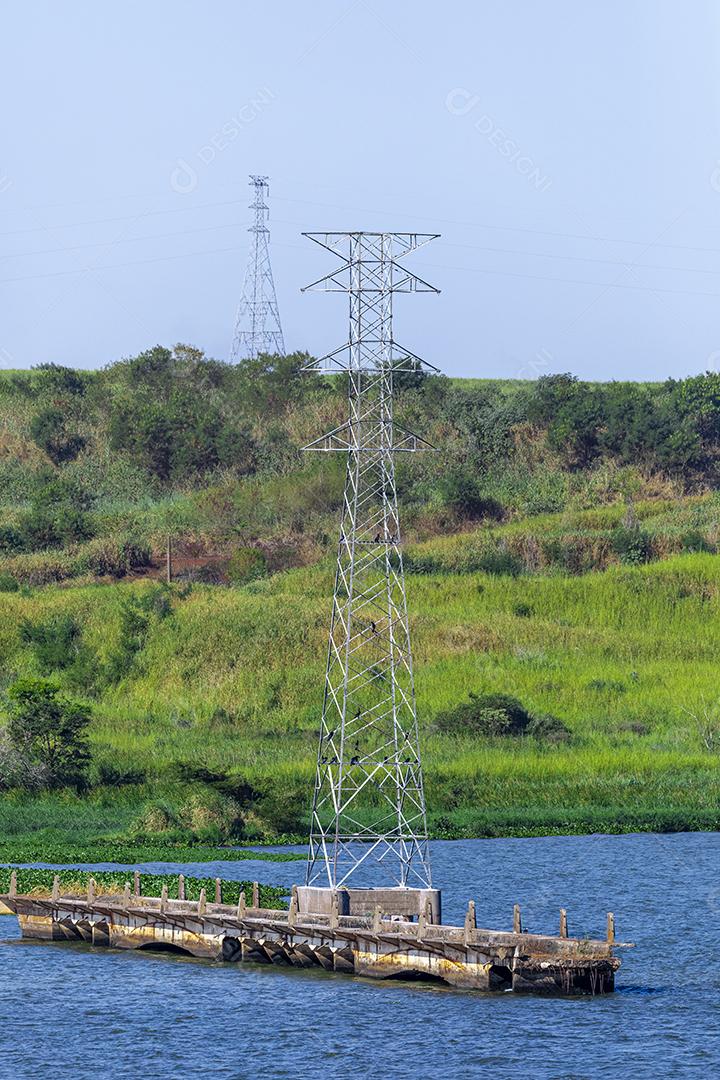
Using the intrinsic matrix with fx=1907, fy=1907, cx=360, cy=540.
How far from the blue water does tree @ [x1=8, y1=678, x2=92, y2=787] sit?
22542 millimetres

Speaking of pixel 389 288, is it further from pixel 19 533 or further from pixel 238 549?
pixel 19 533

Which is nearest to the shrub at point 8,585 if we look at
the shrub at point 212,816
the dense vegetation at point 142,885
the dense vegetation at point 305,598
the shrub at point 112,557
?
the dense vegetation at point 305,598

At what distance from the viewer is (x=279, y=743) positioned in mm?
86562

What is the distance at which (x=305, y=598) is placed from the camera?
107m

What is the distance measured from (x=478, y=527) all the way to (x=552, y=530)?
575 centimetres

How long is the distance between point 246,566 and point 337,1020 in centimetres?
7203

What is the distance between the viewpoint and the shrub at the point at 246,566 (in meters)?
115

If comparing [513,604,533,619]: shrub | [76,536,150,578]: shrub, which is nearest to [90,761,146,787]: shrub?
[513,604,533,619]: shrub

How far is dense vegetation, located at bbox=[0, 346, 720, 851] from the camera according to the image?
80562 mm

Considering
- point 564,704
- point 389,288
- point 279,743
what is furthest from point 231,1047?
point 564,704

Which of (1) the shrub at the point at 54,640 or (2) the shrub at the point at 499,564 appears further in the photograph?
(2) the shrub at the point at 499,564

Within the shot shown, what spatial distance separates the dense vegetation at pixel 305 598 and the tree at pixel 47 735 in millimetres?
125

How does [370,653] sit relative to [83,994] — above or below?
above

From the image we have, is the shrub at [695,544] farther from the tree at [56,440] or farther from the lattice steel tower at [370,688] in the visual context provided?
the tree at [56,440]
